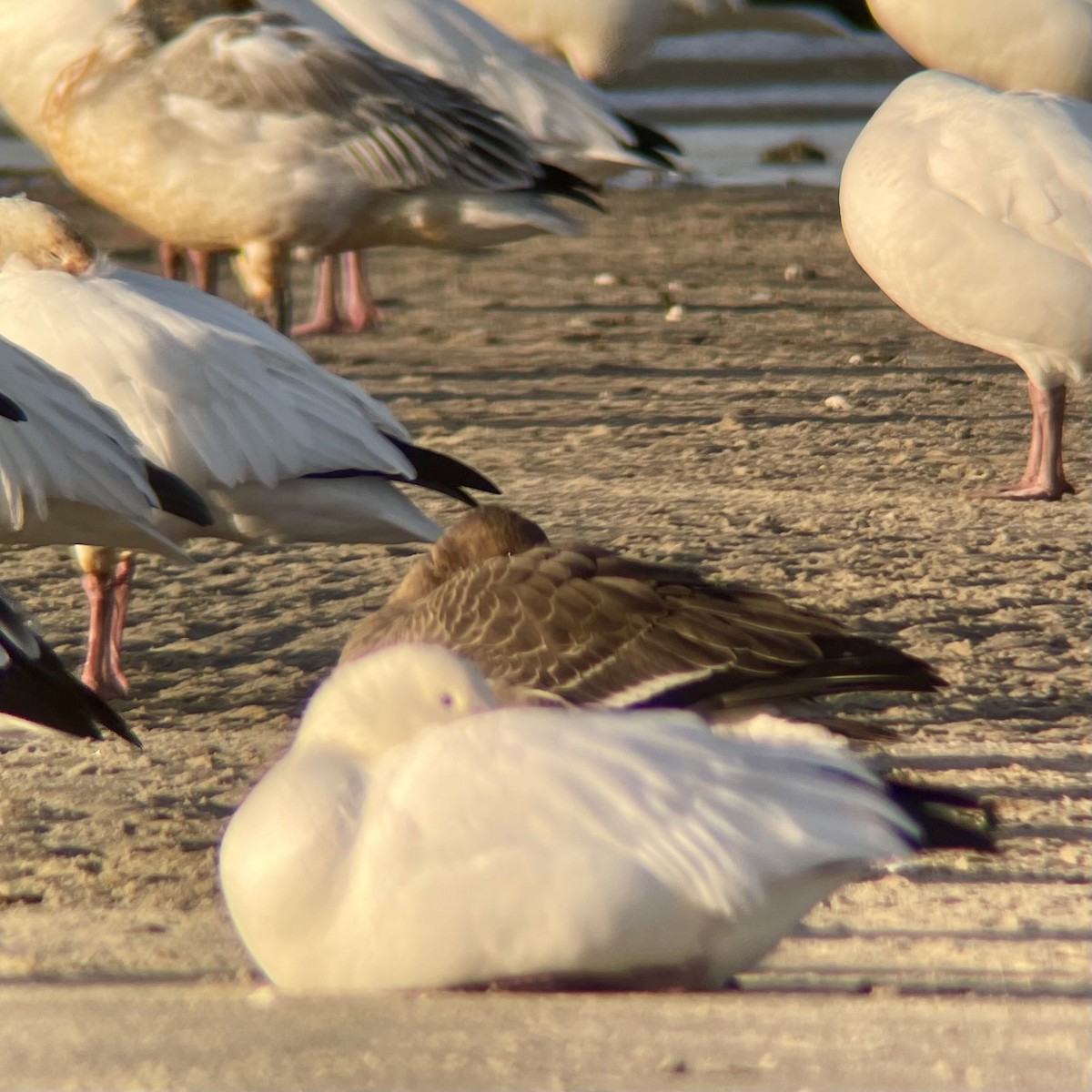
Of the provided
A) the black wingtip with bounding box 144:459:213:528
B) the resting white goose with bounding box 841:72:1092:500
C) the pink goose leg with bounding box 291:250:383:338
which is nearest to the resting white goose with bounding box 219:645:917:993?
the black wingtip with bounding box 144:459:213:528

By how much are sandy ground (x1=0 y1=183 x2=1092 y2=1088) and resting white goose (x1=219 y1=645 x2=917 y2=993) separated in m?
0.07

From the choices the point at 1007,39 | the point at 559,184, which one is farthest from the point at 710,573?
the point at 559,184

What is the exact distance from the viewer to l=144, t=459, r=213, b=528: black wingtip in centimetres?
438

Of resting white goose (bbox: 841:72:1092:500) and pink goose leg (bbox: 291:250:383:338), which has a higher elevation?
resting white goose (bbox: 841:72:1092:500)

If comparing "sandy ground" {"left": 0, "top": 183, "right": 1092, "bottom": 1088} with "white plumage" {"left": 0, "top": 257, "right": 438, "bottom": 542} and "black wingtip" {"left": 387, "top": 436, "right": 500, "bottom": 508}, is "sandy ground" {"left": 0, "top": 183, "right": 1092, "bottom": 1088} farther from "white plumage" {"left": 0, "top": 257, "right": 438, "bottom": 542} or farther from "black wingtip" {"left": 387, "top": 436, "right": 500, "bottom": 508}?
"black wingtip" {"left": 387, "top": 436, "right": 500, "bottom": 508}

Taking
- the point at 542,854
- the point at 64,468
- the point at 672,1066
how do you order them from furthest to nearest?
the point at 64,468 < the point at 542,854 < the point at 672,1066

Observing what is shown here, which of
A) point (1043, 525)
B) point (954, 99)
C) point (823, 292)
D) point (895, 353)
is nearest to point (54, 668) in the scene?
point (1043, 525)

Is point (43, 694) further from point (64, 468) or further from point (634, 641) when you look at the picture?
point (634, 641)

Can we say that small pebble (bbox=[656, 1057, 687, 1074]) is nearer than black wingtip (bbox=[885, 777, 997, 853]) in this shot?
Yes

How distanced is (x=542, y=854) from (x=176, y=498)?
81.6 inches

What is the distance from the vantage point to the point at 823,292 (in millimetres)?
9750

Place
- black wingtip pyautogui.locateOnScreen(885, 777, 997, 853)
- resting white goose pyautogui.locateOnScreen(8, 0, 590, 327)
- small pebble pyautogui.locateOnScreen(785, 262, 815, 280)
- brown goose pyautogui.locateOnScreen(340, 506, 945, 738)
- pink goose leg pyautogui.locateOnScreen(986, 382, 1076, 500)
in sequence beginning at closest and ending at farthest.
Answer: black wingtip pyautogui.locateOnScreen(885, 777, 997, 853), brown goose pyautogui.locateOnScreen(340, 506, 945, 738), pink goose leg pyautogui.locateOnScreen(986, 382, 1076, 500), resting white goose pyautogui.locateOnScreen(8, 0, 590, 327), small pebble pyautogui.locateOnScreen(785, 262, 815, 280)

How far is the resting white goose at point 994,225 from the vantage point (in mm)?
5645

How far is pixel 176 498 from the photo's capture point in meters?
4.40
